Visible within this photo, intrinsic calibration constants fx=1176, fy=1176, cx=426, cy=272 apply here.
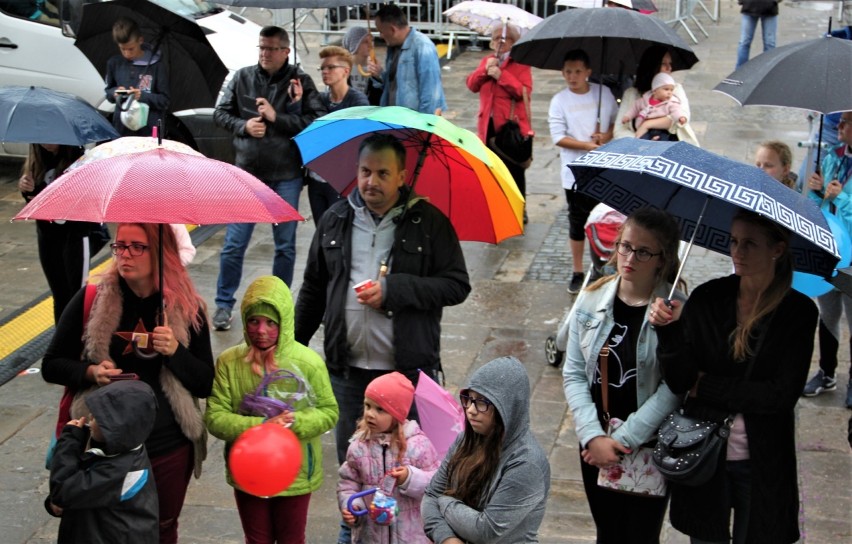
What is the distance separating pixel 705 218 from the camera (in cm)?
498

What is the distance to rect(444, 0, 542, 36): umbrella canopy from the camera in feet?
31.7

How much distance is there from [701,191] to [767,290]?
531mm

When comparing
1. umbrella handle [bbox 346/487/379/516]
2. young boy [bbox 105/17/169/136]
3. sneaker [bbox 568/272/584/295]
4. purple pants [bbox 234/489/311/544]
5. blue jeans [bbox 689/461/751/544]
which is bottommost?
sneaker [bbox 568/272/584/295]

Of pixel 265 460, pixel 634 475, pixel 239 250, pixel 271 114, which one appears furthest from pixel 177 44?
pixel 634 475

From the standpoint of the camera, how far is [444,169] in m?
5.43

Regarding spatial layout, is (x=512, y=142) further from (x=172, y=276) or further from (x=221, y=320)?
(x=172, y=276)

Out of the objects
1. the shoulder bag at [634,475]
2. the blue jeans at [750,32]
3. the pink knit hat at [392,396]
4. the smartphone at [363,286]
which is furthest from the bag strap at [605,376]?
the blue jeans at [750,32]

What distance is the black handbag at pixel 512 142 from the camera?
945 cm

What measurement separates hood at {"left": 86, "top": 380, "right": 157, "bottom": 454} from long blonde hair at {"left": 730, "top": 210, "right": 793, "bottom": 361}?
7.10 feet

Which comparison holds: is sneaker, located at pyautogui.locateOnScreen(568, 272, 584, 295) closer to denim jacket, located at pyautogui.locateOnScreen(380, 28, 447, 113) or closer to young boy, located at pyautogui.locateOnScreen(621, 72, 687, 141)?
young boy, located at pyautogui.locateOnScreen(621, 72, 687, 141)

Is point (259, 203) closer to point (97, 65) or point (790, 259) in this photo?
point (790, 259)

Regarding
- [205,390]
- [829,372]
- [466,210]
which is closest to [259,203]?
[205,390]

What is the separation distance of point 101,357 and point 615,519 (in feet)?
6.94

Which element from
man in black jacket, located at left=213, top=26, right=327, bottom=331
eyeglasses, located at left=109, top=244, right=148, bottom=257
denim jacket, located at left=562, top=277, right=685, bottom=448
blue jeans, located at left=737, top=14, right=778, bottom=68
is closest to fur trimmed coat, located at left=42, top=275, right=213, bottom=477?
eyeglasses, located at left=109, top=244, right=148, bottom=257
